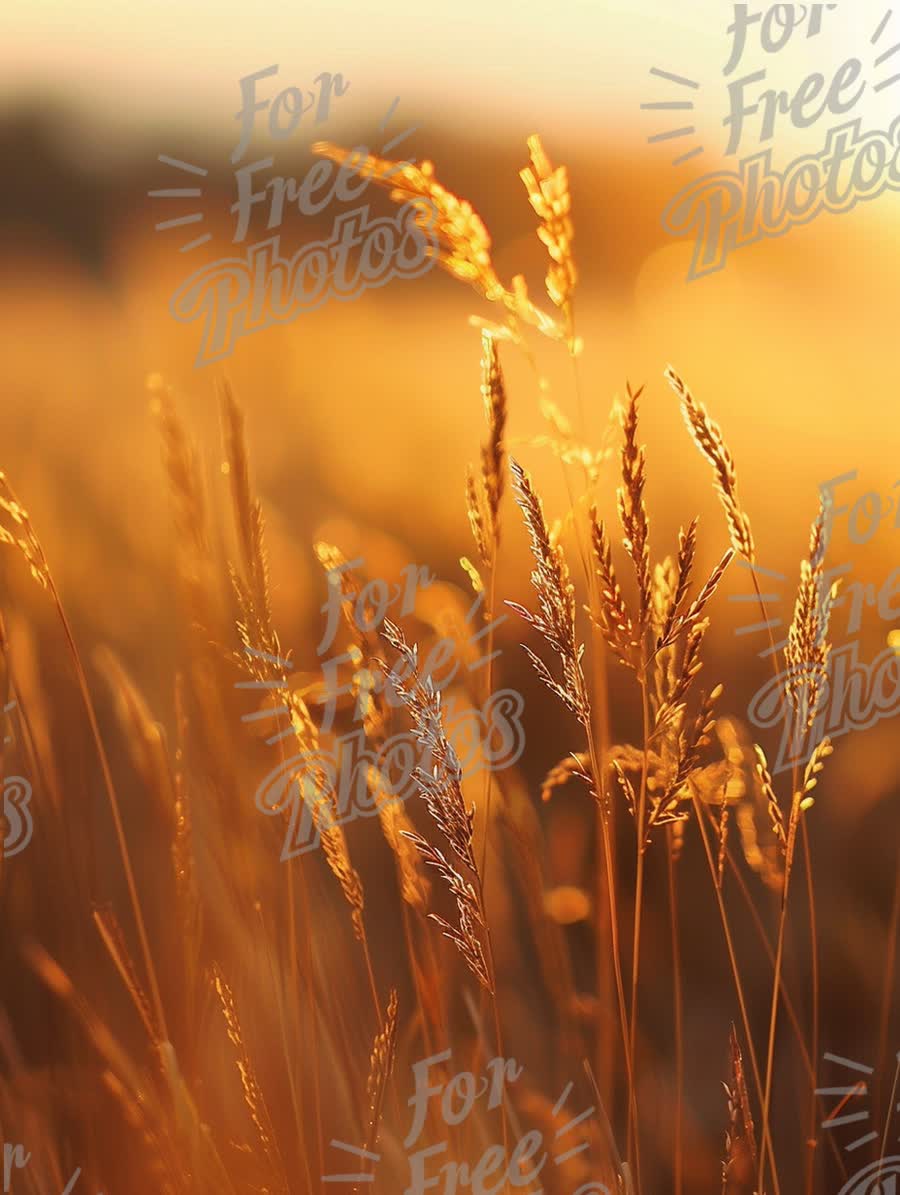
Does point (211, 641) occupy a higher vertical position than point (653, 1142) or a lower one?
higher

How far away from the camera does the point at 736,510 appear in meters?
0.74

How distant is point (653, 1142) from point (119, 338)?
12.9 feet

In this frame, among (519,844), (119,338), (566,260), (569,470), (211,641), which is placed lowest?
(519,844)

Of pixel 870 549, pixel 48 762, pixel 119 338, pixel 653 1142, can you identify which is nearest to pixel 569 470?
pixel 48 762

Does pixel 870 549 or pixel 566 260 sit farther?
pixel 870 549

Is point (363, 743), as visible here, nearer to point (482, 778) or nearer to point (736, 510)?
point (482, 778)

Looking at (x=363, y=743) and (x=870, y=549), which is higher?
(x=870, y=549)

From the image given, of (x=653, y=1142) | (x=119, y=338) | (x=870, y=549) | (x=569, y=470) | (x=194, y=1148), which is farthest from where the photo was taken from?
(x=119, y=338)

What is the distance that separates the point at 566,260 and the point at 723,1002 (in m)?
1.03

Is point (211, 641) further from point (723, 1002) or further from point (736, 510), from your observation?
point (723, 1002)

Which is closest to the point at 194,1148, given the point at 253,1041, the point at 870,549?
the point at 253,1041

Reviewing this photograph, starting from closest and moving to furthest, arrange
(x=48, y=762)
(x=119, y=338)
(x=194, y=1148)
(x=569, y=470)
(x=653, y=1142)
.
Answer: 1. (x=194, y=1148)
2. (x=569, y=470)
3. (x=48, y=762)
4. (x=653, y=1142)
5. (x=119, y=338)

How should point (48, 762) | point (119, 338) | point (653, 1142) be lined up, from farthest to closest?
1. point (119, 338)
2. point (653, 1142)
3. point (48, 762)

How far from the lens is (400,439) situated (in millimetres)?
2893
